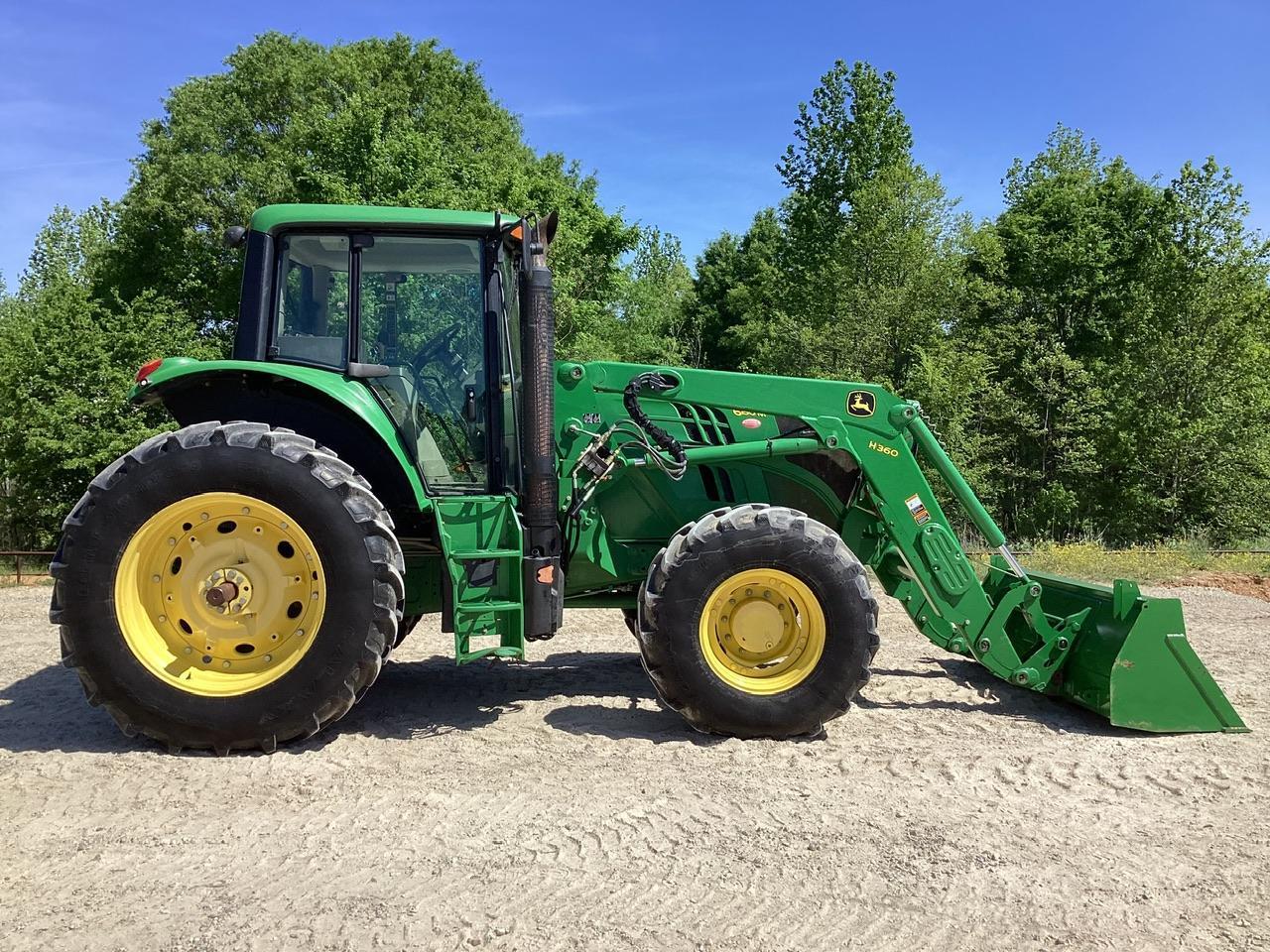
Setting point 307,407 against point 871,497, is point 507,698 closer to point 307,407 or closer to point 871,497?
point 307,407

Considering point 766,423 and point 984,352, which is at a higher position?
point 984,352

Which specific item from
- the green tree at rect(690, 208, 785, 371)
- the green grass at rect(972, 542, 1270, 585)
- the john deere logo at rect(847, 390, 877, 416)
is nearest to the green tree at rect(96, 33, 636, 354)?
the green tree at rect(690, 208, 785, 371)

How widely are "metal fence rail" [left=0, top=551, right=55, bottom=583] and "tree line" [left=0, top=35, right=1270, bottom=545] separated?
2220 mm

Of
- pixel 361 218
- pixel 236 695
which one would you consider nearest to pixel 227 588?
pixel 236 695

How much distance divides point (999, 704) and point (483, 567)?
3109 mm

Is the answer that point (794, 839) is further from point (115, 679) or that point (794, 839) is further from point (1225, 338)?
point (1225, 338)

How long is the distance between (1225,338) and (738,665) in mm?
19691

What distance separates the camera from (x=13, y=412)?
59.7ft

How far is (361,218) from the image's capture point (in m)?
4.75

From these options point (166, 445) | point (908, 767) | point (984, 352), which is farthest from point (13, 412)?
point (984, 352)

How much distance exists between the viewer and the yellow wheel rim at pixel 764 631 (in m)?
4.70

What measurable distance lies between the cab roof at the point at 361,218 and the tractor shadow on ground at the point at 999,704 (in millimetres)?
3476

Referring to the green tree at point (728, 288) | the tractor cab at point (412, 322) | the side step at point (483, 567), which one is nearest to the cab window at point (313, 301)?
the tractor cab at point (412, 322)

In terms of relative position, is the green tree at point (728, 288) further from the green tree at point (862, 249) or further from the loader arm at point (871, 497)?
the loader arm at point (871, 497)
